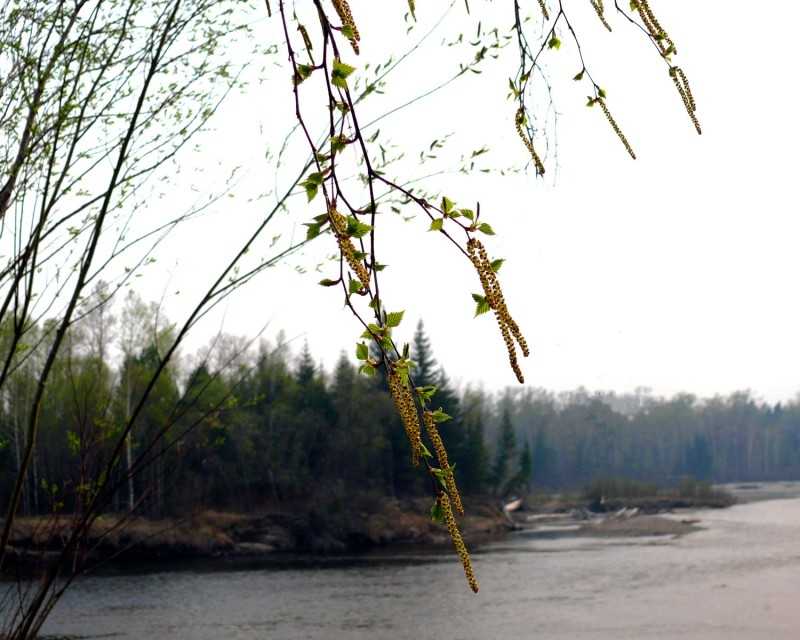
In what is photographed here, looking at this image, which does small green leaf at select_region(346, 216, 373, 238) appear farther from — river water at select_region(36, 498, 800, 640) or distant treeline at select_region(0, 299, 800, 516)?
distant treeline at select_region(0, 299, 800, 516)

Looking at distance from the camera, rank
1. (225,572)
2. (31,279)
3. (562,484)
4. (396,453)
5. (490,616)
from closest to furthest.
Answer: (31,279), (490,616), (225,572), (396,453), (562,484)

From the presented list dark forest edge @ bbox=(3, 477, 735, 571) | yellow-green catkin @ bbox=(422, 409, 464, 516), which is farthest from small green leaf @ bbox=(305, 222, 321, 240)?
dark forest edge @ bbox=(3, 477, 735, 571)

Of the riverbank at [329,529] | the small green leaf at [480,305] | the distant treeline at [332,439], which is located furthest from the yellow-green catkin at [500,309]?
the riverbank at [329,529]

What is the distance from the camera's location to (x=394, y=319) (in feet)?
4.05

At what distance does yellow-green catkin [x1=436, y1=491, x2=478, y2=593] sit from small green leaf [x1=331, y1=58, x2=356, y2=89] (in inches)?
21.2

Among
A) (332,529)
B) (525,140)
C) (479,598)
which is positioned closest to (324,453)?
(332,529)

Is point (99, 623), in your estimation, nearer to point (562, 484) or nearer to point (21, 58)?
point (21, 58)

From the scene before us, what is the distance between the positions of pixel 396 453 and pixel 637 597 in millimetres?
20171

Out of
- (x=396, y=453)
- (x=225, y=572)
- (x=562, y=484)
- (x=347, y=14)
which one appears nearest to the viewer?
(x=347, y=14)

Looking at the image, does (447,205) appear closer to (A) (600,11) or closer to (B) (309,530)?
(A) (600,11)

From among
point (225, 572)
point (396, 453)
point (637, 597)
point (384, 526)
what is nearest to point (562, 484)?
point (396, 453)

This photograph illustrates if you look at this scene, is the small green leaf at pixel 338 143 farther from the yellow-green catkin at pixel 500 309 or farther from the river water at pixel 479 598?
the river water at pixel 479 598

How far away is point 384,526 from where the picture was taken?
32.2 metres

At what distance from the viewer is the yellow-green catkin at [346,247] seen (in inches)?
42.7
